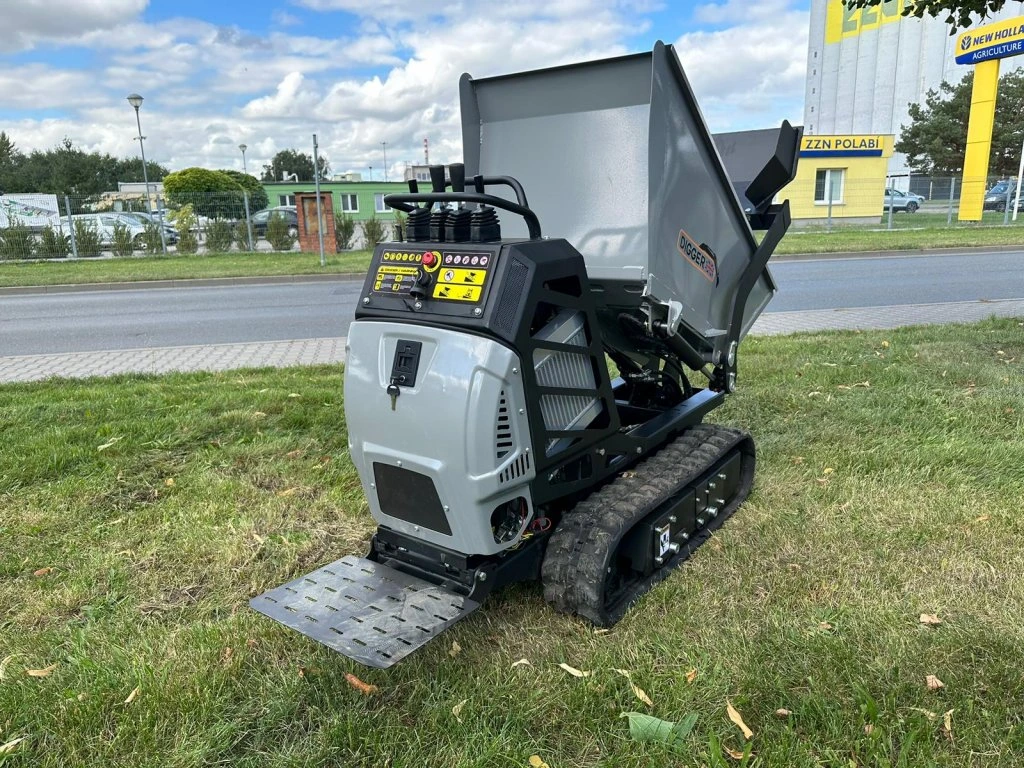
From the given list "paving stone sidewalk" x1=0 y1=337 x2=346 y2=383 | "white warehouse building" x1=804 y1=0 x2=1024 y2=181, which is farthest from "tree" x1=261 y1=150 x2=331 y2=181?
"paving stone sidewalk" x1=0 y1=337 x2=346 y2=383

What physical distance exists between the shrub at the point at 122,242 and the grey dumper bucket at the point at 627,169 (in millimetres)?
20590

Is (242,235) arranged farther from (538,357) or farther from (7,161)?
(7,161)

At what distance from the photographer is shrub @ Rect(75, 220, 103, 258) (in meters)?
21.0

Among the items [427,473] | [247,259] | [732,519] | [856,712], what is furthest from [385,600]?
[247,259]

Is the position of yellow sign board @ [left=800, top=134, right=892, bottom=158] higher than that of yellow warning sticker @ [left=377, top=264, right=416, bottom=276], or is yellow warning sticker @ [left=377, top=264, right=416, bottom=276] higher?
yellow sign board @ [left=800, top=134, right=892, bottom=158]

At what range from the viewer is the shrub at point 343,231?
22000mm

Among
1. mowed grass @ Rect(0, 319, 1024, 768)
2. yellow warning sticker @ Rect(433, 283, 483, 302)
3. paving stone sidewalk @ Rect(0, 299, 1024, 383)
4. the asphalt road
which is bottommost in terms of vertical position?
mowed grass @ Rect(0, 319, 1024, 768)

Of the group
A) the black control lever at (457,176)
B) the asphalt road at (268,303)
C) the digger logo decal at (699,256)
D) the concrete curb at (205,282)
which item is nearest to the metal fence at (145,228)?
the concrete curb at (205,282)

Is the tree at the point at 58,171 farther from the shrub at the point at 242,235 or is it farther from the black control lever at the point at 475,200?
the black control lever at the point at 475,200

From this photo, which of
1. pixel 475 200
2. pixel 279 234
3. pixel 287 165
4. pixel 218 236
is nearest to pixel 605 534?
pixel 475 200

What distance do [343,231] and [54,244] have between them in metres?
7.86

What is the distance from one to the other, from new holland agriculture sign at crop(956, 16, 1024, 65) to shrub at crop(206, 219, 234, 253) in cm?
2552

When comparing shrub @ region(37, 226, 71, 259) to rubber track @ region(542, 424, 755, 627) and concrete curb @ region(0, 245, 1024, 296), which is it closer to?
concrete curb @ region(0, 245, 1024, 296)

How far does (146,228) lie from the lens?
21656 millimetres
